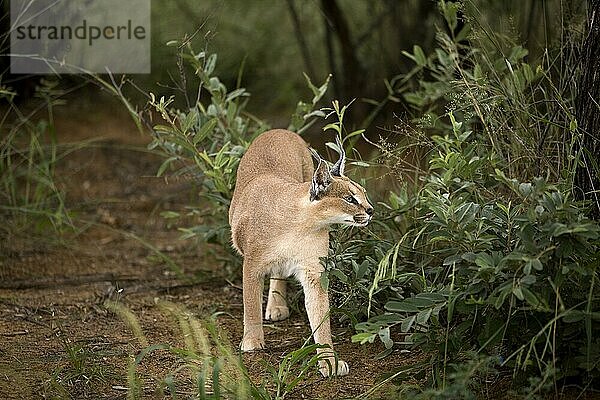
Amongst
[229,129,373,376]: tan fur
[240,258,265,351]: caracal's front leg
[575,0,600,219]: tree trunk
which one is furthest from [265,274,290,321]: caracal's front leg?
[575,0,600,219]: tree trunk

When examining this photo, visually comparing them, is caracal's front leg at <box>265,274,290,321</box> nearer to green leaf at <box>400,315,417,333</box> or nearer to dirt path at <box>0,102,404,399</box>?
dirt path at <box>0,102,404,399</box>

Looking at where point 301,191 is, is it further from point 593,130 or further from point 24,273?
point 24,273

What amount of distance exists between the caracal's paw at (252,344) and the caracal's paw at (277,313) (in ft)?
1.63

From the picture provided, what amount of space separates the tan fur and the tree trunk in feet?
2.54

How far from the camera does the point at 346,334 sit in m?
3.96

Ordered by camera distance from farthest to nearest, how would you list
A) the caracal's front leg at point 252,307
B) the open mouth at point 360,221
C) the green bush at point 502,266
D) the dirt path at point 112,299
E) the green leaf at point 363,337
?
1. the caracal's front leg at point 252,307
2. the open mouth at point 360,221
3. the dirt path at point 112,299
4. the green leaf at point 363,337
5. the green bush at point 502,266

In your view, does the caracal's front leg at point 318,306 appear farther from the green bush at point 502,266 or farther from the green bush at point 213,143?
the green bush at point 213,143

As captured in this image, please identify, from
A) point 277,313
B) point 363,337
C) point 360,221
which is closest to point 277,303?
point 277,313

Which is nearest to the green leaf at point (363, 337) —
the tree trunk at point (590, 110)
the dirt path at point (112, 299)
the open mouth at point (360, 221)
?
the dirt path at point (112, 299)

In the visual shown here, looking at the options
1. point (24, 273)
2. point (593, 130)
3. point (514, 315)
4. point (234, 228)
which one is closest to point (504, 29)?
point (593, 130)

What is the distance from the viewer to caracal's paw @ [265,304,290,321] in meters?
4.26

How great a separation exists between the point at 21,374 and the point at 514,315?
1.71 metres

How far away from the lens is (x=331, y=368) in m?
3.44

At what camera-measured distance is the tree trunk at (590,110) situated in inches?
136
